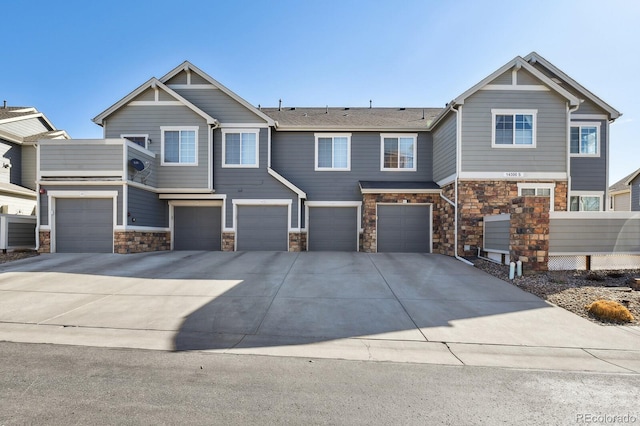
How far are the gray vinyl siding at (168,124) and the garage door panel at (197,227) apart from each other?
1367 mm

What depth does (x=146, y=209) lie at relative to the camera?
531 inches

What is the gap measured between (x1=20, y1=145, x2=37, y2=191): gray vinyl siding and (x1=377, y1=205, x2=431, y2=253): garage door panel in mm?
19174

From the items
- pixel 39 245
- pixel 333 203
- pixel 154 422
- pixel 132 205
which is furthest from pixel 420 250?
A: pixel 39 245

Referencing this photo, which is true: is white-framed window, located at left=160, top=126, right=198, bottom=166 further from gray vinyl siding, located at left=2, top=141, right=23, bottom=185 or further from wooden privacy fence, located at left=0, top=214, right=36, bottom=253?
gray vinyl siding, located at left=2, top=141, right=23, bottom=185

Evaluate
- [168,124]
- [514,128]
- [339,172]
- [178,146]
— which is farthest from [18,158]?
[514,128]

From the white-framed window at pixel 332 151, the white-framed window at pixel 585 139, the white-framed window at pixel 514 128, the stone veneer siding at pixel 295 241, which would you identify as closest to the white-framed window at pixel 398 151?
the white-framed window at pixel 332 151

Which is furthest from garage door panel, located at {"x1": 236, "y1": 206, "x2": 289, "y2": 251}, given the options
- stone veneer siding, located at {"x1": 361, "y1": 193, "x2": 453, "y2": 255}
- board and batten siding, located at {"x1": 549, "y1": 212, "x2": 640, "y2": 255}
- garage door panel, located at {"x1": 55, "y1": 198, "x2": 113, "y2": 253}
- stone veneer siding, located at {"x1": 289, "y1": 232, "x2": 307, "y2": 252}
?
board and batten siding, located at {"x1": 549, "y1": 212, "x2": 640, "y2": 255}

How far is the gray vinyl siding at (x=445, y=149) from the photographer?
12883 mm

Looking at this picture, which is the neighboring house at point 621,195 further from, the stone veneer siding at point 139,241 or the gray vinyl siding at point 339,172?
the stone veneer siding at point 139,241

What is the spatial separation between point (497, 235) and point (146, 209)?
44.5 feet

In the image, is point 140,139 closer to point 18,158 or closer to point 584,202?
point 18,158

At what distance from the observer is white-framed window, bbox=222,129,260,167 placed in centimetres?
1473

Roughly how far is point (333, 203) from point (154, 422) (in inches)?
501

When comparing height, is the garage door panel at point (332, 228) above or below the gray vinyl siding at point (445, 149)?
below
